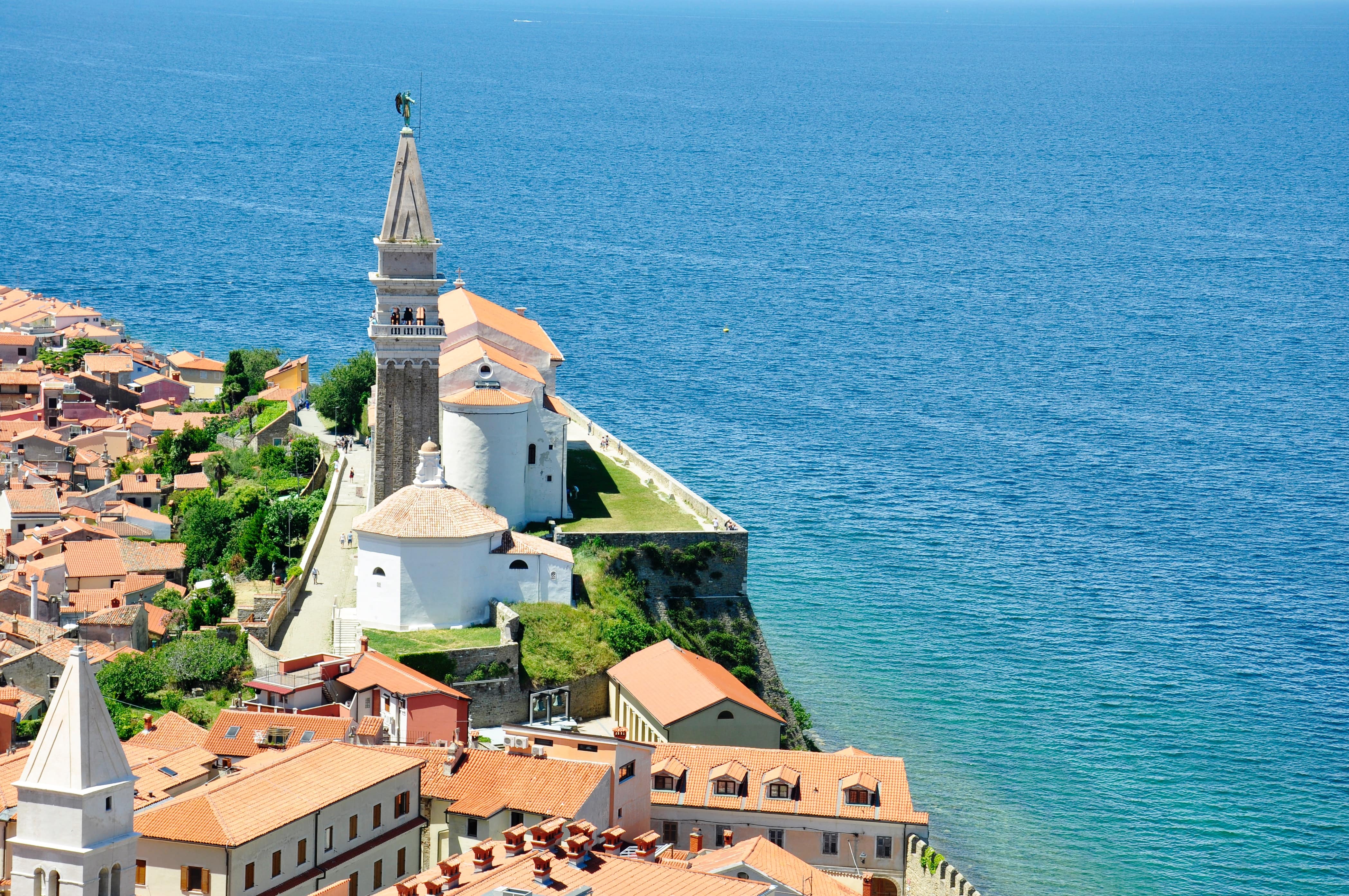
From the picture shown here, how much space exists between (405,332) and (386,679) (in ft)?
45.4

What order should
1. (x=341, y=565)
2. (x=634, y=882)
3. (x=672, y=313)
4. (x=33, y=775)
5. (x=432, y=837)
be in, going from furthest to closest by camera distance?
1. (x=672, y=313)
2. (x=341, y=565)
3. (x=432, y=837)
4. (x=634, y=882)
5. (x=33, y=775)

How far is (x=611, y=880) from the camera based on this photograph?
101 feet

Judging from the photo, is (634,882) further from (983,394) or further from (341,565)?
(983,394)

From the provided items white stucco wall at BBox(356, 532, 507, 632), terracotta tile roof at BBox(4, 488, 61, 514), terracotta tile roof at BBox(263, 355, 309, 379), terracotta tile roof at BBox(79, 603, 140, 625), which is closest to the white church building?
white stucco wall at BBox(356, 532, 507, 632)

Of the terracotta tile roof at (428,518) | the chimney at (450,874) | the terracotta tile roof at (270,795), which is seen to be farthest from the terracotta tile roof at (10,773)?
the terracotta tile roof at (428,518)

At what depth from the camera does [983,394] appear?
9794cm

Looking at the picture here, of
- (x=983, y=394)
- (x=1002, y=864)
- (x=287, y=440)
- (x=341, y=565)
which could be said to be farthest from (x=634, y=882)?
(x=983, y=394)

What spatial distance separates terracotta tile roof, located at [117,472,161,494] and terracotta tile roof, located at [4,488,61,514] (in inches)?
107

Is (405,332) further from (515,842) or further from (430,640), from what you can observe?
(515,842)

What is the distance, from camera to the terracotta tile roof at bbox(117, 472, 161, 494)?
71000 millimetres

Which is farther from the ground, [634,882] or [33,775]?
[33,775]

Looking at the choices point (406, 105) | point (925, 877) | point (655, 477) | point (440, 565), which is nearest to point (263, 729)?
point (440, 565)

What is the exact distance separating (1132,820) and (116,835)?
1309 inches

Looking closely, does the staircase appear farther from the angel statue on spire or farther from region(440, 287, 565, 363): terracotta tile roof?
the angel statue on spire
